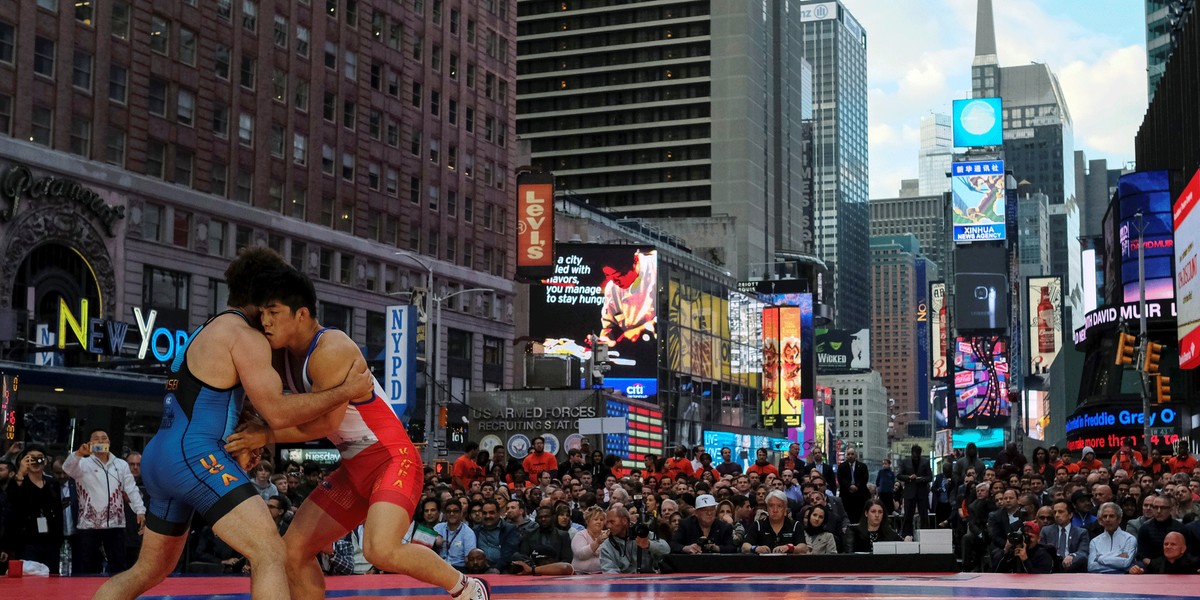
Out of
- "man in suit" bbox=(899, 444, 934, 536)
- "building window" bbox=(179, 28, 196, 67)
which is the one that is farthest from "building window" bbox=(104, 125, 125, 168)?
"man in suit" bbox=(899, 444, 934, 536)

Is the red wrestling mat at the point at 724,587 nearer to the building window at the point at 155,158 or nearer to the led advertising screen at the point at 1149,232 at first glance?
the building window at the point at 155,158

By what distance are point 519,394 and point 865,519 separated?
1320 inches

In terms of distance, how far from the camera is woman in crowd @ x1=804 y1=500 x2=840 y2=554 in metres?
19.1

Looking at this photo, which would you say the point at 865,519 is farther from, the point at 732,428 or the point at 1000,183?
the point at 1000,183

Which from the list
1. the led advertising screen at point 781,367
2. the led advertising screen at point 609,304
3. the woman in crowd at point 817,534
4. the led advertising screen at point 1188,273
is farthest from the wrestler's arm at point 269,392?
the led advertising screen at point 781,367

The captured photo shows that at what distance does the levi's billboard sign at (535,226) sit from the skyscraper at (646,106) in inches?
3438

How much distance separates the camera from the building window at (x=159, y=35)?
58625mm

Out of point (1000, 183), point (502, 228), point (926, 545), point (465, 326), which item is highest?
point (1000, 183)

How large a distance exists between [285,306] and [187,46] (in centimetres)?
5642

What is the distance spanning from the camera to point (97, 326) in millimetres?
50781

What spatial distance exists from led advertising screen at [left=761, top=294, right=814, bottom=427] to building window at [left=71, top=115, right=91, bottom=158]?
80900 mm

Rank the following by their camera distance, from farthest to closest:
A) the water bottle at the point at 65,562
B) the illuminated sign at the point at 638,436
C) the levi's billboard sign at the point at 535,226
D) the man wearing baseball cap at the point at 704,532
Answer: the levi's billboard sign at the point at 535,226 < the illuminated sign at the point at 638,436 < the water bottle at the point at 65,562 < the man wearing baseball cap at the point at 704,532

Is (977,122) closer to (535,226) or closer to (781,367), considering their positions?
(781,367)

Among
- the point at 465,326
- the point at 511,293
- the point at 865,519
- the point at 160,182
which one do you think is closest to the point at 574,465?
the point at 865,519
